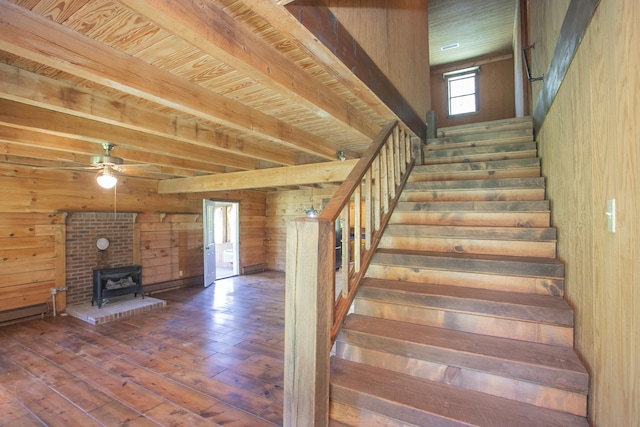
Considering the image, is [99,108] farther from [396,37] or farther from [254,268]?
[254,268]

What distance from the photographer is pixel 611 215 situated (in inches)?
46.3

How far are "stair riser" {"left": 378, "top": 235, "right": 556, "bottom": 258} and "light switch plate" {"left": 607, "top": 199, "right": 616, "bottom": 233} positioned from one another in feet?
4.26

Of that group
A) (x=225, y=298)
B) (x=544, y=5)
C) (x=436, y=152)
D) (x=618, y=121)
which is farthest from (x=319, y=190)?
(x=618, y=121)

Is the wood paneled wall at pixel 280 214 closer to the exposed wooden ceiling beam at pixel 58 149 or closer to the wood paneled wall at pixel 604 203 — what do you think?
the exposed wooden ceiling beam at pixel 58 149

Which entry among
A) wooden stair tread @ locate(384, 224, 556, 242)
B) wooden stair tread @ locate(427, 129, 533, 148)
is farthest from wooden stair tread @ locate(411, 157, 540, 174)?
wooden stair tread @ locate(384, 224, 556, 242)

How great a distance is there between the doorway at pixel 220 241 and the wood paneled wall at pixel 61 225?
1.45ft

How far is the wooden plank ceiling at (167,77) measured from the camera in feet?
4.80

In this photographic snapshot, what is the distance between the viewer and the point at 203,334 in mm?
3969

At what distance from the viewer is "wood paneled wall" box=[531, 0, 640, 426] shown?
1.01 meters

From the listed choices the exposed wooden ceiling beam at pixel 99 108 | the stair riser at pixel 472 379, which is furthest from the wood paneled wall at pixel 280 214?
the stair riser at pixel 472 379

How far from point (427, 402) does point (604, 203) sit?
1.24 meters

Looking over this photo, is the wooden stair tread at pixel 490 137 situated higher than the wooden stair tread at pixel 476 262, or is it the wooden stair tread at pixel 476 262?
the wooden stair tread at pixel 490 137

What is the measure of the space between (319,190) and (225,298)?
372 centimetres

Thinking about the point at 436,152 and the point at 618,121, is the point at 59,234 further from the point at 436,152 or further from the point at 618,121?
the point at 618,121
